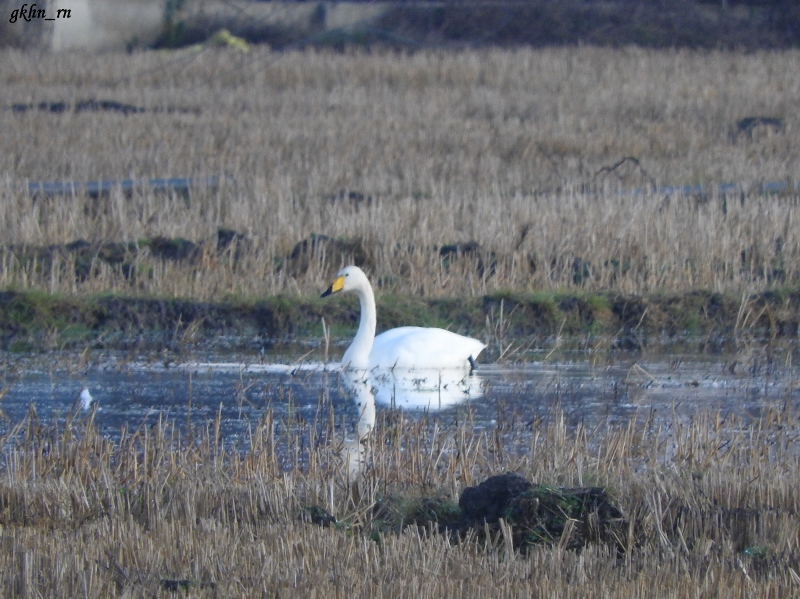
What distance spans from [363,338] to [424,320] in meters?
Result: 1.47

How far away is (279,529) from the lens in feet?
14.2

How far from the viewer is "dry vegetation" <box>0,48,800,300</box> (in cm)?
1069

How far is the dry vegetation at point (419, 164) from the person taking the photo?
10.7 m

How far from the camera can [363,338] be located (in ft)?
28.3

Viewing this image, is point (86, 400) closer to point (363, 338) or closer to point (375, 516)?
point (363, 338)

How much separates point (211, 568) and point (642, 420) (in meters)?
3.72

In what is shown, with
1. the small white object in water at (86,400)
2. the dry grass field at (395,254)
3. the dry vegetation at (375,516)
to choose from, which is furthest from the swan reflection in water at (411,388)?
the small white object in water at (86,400)

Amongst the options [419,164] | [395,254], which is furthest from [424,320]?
[419,164]

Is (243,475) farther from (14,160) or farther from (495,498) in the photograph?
(14,160)

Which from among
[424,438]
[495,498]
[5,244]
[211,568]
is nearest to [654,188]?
[5,244]

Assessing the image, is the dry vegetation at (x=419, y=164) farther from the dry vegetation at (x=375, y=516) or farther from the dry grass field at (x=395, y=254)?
the dry vegetation at (x=375, y=516)

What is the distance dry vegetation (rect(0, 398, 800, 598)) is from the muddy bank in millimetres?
2992

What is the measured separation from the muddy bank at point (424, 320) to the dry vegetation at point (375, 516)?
299cm

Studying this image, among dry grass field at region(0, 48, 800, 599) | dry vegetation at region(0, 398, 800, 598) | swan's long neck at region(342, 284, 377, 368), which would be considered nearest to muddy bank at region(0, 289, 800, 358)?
dry grass field at region(0, 48, 800, 599)
